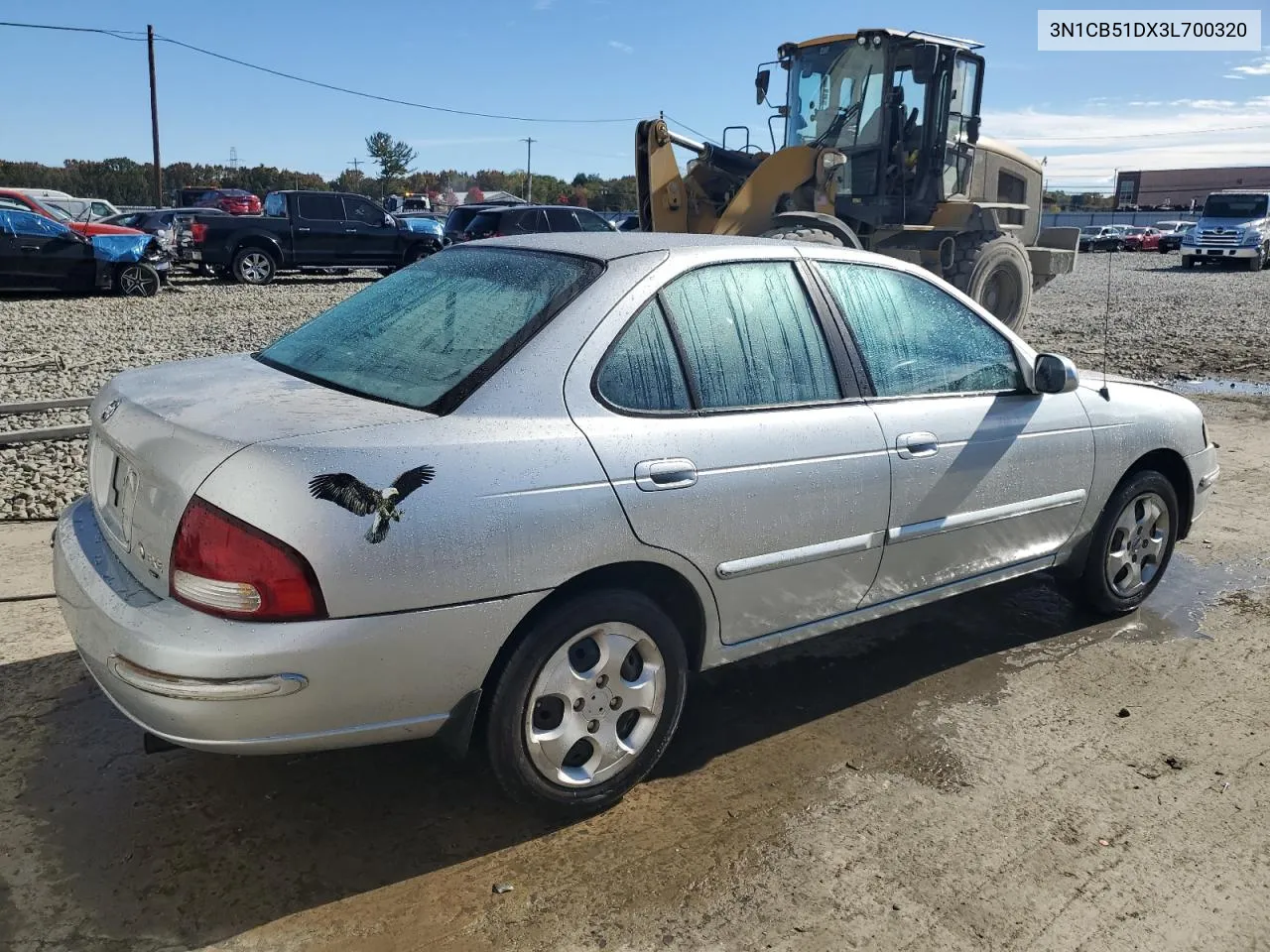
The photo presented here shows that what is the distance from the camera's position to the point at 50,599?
4.48 metres

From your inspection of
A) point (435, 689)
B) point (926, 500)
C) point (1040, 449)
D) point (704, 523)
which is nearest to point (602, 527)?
point (704, 523)

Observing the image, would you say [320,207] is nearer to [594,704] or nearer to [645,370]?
[645,370]

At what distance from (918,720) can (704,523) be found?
1265 millimetres

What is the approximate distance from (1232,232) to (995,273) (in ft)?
79.1

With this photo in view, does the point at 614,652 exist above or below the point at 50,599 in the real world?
above

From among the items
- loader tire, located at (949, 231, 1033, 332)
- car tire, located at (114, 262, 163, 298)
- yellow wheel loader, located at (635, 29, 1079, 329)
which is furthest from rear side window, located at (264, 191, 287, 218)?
loader tire, located at (949, 231, 1033, 332)

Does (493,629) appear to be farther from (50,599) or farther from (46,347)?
(46,347)

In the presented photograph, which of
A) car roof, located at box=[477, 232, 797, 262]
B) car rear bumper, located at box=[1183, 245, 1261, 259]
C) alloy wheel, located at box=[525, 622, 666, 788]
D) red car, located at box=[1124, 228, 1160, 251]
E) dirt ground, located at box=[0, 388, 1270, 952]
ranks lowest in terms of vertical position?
dirt ground, located at box=[0, 388, 1270, 952]

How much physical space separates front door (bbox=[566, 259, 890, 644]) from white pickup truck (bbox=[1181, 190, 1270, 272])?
112 ft

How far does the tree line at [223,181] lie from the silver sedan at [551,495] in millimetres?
47789

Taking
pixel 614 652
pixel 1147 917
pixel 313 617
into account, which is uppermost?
pixel 313 617

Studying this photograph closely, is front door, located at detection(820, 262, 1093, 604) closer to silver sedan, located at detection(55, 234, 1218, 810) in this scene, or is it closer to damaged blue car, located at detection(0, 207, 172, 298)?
silver sedan, located at detection(55, 234, 1218, 810)

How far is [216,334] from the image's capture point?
1277 centimetres

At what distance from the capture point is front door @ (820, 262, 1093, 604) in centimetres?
365
